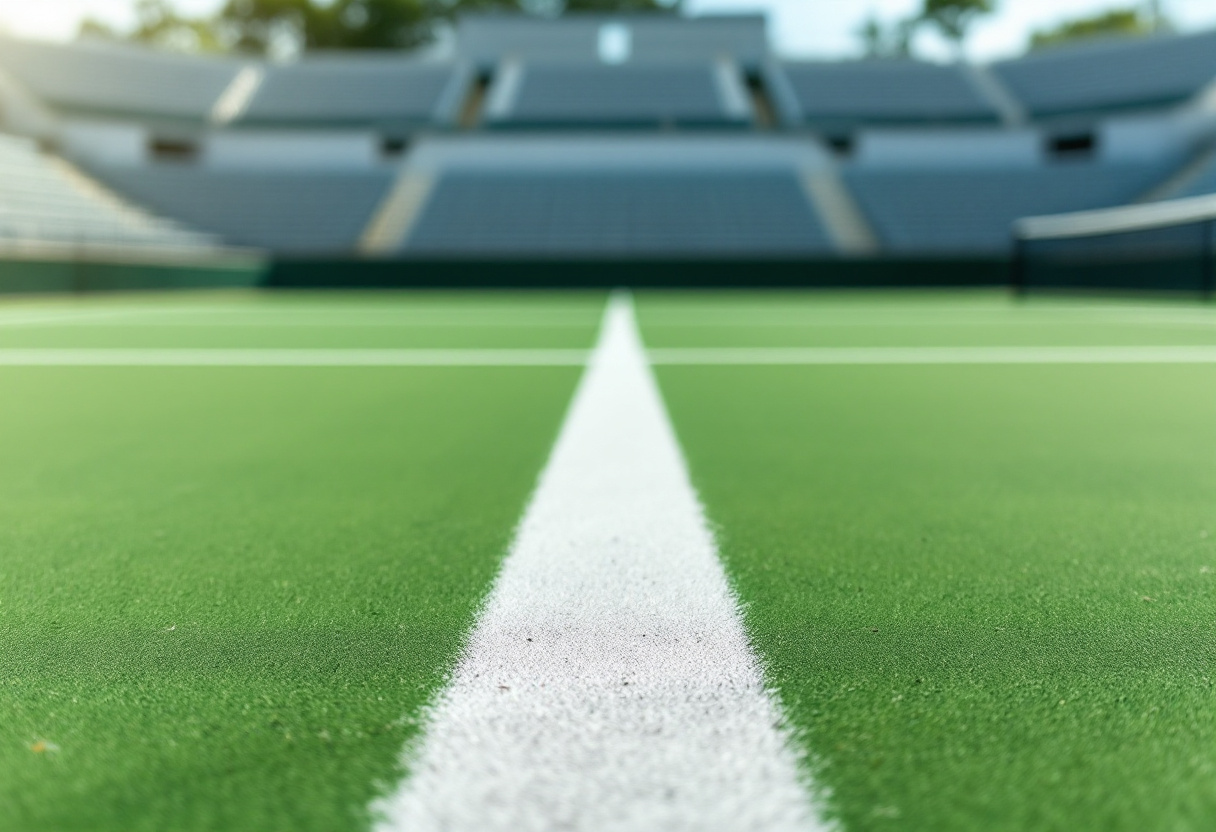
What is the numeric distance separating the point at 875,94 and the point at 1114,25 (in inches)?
1090

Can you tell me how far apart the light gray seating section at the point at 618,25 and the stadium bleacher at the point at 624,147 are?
3.98 feet

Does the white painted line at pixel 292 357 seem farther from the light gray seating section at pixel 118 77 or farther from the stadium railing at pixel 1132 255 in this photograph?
the light gray seating section at pixel 118 77

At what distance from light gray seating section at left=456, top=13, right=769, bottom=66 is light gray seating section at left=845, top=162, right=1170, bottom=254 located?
342 inches

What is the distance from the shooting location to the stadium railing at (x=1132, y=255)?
12281 mm

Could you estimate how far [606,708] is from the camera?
98cm

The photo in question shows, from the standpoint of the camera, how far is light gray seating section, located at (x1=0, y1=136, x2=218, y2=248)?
676 inches

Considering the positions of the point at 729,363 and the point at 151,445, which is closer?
the point at 151,445

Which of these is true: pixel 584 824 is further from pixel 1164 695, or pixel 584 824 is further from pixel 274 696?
pixel 1164 695

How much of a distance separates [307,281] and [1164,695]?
71.0ft

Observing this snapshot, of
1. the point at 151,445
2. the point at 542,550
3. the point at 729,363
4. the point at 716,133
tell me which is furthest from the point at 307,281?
the point at 542,550

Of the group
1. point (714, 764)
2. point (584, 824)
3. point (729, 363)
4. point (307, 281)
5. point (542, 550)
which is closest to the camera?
point (584, 824)

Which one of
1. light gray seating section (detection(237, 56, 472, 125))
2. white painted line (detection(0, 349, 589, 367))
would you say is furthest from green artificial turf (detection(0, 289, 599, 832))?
light gray seating section (detection(237, 56, 472, 125))

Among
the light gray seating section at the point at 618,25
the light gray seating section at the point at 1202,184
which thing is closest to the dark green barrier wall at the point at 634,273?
the light gray seating section at the point at 1202,184

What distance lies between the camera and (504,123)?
89.7ft
